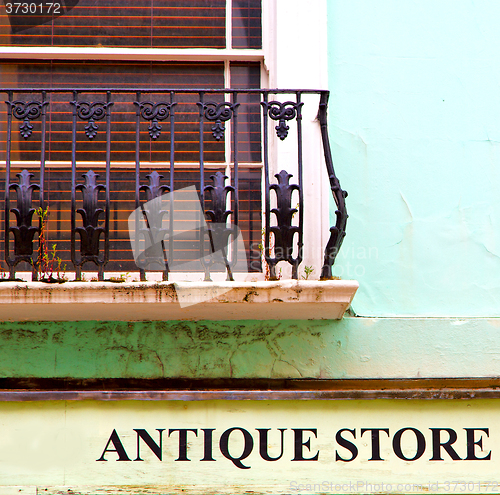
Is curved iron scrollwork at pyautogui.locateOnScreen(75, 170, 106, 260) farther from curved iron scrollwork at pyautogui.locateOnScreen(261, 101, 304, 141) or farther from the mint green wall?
the mint green wall

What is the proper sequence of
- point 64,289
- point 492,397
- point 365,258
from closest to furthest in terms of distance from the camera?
point 64,289, point 492,397, point 365,258

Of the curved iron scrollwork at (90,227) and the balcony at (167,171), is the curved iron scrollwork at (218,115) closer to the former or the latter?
the balcony at (167,171)

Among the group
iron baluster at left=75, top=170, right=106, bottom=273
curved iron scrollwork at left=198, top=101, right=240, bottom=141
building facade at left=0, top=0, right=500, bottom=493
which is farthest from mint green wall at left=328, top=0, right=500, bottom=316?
iron baluster at left=75, top=170, right=106, bottom=273

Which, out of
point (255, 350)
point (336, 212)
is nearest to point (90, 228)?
point (255, 350)

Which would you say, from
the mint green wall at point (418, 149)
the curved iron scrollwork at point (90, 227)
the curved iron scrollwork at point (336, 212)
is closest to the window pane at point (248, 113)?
the mint green wall at point (418, 149)

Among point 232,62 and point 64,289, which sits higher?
point 232,62

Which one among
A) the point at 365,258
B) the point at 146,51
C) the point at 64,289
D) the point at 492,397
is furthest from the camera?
the point at 146,51

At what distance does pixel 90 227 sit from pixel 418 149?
201 cm

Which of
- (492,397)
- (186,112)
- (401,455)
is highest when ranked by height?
(186,112)

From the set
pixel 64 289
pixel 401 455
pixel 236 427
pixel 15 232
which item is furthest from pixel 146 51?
pixel 401 455

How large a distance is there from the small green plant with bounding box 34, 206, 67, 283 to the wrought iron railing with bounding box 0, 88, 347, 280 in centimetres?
4

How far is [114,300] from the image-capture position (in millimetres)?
2971

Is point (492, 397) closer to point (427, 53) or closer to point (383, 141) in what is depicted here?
point (383, 141)

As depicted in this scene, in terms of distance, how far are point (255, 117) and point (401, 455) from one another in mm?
2229
